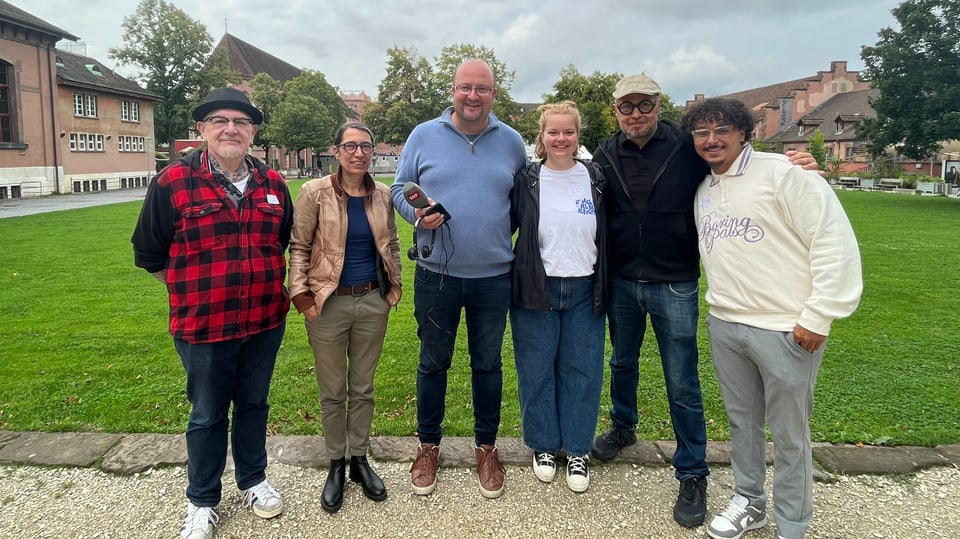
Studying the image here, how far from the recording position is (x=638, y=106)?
11.1 feet

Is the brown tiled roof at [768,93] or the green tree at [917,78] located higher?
the brown tiled roof at [768,93]

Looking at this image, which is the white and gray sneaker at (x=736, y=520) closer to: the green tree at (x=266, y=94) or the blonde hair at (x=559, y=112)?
the blonde hair at (x=559, y=112)

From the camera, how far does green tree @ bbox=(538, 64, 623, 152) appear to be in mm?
40219

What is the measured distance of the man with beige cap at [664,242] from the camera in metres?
3.37

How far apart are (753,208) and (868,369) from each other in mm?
4099

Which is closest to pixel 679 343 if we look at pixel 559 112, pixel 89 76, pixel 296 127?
pixel 559 112

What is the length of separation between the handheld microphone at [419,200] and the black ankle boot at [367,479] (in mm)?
1650

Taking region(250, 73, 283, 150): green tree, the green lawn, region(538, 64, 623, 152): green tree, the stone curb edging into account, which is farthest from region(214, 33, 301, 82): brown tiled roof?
the stone curb edging

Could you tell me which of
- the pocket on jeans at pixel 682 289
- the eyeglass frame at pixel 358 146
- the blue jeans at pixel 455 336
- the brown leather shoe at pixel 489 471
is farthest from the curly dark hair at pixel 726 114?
the brown leather shoe at pixel 489 471

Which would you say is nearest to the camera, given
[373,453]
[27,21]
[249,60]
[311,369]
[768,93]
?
[373,453]

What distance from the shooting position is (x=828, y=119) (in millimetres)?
66062

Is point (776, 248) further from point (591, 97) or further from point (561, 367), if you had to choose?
point (591, 97)

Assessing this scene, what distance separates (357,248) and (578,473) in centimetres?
197

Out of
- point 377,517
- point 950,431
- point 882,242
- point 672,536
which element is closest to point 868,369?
point 950,431
